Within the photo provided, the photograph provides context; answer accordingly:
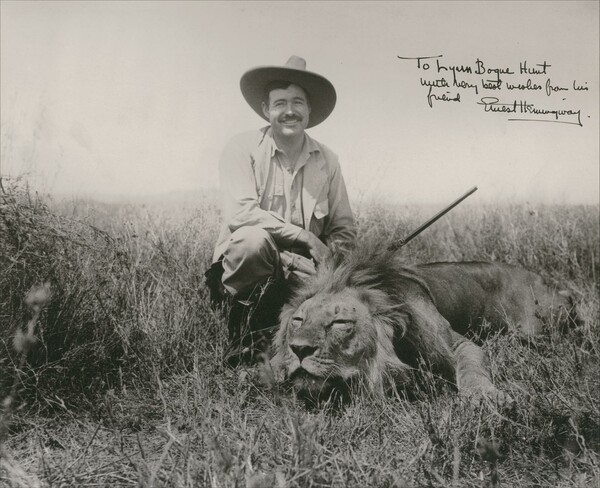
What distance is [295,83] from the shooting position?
14.2 ft

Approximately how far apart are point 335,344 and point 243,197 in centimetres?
155

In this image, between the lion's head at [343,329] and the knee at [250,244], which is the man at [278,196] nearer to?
the knee at [250,244]

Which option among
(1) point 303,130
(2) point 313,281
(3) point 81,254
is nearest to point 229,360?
(2) point 313,281

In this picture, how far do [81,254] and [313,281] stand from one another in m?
1.62

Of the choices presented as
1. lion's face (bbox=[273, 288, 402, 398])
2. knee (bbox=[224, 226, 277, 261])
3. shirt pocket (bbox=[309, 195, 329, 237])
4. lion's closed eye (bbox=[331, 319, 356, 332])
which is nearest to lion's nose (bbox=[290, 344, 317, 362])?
lion's face (bbox=[273, 288, 402, 398])

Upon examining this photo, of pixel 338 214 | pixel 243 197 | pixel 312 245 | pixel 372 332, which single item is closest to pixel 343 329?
pixel 372 332

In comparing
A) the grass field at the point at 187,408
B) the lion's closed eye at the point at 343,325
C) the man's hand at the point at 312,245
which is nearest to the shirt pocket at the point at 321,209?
the man's hand at the point at 312,245

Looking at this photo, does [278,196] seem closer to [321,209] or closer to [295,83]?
[321,209]

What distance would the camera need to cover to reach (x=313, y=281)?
3.46 meters

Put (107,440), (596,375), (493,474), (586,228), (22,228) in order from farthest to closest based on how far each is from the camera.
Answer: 1. (586,228)
2. (22,228)
3. (596,375)
4. (107,440)
5. (493,474)

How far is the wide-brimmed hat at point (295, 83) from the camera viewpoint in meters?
4.25

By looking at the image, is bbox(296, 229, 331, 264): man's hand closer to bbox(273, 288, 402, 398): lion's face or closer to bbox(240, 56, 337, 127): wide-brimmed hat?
bbox(273, 288, 402, 398): lion's face

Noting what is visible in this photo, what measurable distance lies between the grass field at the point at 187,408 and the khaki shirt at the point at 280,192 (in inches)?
28.0

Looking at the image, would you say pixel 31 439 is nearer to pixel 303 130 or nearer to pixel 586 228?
pixel 303 130
